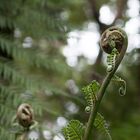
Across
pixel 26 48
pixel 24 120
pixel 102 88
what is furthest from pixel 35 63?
pixel 102 88

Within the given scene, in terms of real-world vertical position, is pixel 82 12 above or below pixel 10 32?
below

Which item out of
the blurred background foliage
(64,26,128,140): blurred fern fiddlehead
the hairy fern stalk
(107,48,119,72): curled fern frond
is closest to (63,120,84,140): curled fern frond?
(64,26,128,140): blurred fern fiddlehead

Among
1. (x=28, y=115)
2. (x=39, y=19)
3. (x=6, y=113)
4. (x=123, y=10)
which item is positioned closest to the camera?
(x=28, y=115)

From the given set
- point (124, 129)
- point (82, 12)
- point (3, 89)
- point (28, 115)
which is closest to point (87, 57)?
point (82, 12)

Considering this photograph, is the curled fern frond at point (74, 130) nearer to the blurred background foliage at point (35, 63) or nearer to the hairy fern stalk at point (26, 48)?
the blurred background foliage at point (35, 63)

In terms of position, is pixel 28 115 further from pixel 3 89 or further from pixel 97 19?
pixel 97 19

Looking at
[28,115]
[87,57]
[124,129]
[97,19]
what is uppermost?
[28,115]

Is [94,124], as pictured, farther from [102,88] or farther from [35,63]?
[35,63]

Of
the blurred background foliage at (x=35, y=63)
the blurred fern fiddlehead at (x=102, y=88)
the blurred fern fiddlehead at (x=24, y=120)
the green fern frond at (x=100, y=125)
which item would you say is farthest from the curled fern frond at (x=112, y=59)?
the blurred background foliage at (x=35, y=63)

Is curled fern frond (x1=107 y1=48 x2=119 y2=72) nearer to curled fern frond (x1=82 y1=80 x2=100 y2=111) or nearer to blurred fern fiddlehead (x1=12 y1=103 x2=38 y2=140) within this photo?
curled fern frond (x1=82 y1=80 x2=100 y2=111)
